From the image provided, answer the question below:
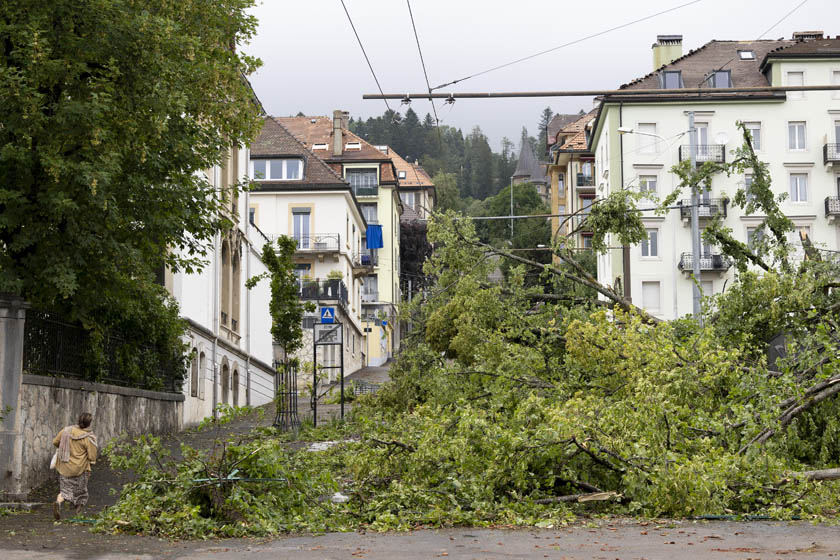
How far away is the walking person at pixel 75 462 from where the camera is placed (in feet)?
42.9

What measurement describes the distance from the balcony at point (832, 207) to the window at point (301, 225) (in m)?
27.6

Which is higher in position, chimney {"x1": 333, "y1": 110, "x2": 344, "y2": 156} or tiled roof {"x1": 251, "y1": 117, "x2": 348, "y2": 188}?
chimney {"x1": 333, "y1": 110, "x2": 344, "y2": 156}

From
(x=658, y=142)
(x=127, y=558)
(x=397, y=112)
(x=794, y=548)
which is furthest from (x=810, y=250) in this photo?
(x=658, y=142)

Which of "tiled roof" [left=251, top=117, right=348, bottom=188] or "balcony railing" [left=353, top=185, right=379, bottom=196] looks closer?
"tiled roof" [left=251, top=117, right=348, bottom=188]

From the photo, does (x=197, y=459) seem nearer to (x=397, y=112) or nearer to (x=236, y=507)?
(x=236, y=507)

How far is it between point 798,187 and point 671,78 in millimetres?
8564

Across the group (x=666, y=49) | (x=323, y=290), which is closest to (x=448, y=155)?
(x=666, y=49)

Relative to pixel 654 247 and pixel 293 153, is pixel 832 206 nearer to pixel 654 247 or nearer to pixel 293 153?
pixel 654 247

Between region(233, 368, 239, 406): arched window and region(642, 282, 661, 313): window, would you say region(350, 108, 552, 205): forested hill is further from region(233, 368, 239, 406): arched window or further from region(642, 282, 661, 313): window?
region(233, 368, 239, 406): arched window

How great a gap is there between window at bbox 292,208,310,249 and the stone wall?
38222 mm

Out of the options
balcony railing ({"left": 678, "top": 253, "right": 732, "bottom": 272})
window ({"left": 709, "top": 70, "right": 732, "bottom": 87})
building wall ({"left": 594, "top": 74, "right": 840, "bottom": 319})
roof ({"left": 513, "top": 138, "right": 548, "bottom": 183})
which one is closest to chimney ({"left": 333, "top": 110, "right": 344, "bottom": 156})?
building wall ({"left": 594, "top": 74, "right": 840, "bottom": 319})

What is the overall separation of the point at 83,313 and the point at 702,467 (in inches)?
364

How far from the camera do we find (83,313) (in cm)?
1578

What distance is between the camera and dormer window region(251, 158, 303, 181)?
195 feet
